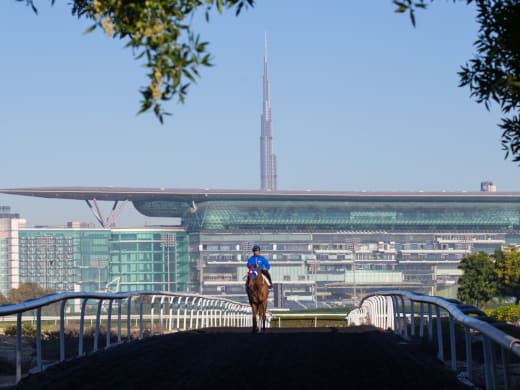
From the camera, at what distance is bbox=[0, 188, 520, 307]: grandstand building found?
18838 centimetres

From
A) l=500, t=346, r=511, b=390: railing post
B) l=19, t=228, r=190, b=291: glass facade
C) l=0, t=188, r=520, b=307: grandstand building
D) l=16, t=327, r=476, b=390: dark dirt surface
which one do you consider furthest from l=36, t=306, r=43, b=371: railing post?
l=0, t=188, r=520, b=307: grandstand building

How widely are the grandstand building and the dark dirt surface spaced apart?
168 meters

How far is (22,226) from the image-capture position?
195250 mm

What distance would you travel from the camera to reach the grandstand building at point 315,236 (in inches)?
7416

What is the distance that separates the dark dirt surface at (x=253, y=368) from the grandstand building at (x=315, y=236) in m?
168

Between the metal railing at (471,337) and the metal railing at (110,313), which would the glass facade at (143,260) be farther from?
the metal railing at (471,337)

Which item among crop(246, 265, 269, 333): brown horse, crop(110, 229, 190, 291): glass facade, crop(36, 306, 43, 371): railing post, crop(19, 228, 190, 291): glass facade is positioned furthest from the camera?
crop(110, 229, 190, 291): glass facade

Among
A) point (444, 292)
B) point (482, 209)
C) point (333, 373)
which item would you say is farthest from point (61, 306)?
point (482, 209)

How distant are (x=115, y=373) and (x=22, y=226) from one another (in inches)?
7380

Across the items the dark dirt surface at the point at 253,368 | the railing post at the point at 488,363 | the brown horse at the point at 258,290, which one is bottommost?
the dark dirt surface at the point at 253,368

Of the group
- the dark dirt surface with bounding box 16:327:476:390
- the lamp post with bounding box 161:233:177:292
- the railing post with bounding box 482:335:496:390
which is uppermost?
the lamp post with bounding box 161:233:177:292

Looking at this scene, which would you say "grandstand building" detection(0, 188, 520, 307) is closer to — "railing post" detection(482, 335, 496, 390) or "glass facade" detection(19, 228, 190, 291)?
"glass facade" detection(19, 228, 190, 291)

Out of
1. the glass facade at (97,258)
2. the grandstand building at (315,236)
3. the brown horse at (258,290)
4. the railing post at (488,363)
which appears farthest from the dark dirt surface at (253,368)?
the grandstand building at (315,236)

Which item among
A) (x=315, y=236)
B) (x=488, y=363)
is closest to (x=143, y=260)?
(x=315, y=236)
